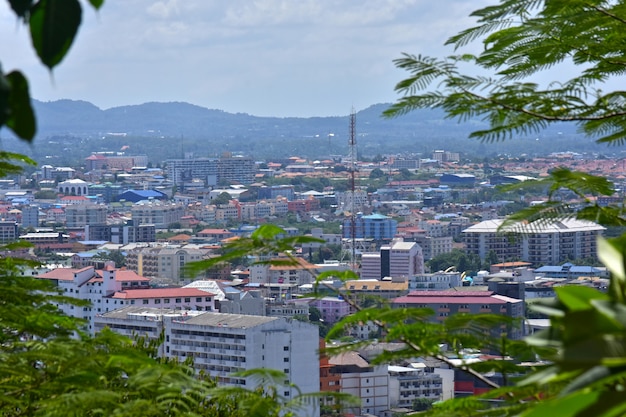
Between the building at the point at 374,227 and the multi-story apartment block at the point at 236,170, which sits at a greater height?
the multi-story apartment block at the point at 236,170

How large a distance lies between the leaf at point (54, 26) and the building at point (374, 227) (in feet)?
119

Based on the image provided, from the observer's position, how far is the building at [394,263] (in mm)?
28984

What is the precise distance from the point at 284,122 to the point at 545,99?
9522 cm

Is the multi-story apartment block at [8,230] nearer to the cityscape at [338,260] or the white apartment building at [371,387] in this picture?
the cityscape at [338,260]

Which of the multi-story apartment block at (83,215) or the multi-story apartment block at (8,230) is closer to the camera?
the multi-story apartment block at (8,230)

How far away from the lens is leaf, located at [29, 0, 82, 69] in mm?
458

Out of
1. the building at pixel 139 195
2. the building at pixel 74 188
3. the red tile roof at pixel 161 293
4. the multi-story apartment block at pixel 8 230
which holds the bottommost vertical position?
the red tile roof at pixel 161 293

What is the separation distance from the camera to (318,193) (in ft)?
158

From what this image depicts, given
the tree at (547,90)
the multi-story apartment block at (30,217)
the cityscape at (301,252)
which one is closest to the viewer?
the tree at (547,90)

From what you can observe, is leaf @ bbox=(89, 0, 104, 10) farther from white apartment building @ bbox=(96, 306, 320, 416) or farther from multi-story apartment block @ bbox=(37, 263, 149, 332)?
multi-story apartment block @ bbox=(37, 263, 149, 332)

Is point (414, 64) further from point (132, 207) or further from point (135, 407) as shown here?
point (132, 207)

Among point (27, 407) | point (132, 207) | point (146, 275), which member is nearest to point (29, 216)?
point (132, 207)

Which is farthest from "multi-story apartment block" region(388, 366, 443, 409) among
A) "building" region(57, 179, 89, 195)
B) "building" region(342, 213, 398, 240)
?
"building" region(57, 179, 89, 195)

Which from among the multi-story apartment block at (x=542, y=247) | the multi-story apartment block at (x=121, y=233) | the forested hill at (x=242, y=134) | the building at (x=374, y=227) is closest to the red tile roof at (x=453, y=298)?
the multi-story apartment block at (x=542, y=247)
